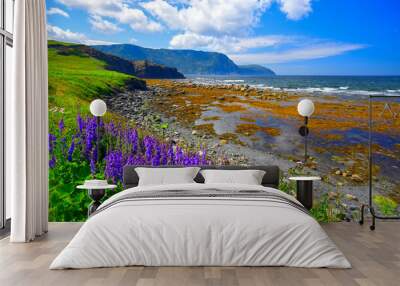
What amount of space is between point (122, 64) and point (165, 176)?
2.52 metres

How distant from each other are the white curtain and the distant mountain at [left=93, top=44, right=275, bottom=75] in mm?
2392

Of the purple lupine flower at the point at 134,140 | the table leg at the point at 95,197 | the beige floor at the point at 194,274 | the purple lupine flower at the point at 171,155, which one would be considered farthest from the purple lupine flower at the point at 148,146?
the beige floor at the point at 194,274

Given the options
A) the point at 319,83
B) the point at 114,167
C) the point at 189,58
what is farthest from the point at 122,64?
the point at 319,83

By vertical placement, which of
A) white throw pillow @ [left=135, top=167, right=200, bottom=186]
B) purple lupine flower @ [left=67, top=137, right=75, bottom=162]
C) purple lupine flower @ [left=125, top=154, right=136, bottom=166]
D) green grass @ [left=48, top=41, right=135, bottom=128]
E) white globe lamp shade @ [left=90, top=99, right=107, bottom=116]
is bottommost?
white throw pillow @ [left=135, top=167, right=200, bottom=186]

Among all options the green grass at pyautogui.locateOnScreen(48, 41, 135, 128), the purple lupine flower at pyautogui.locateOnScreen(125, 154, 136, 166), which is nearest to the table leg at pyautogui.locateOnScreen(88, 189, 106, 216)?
the purple lupine flower at pyautogui.locateOnScreen(125, 154, 136, 166)

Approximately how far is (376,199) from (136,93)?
398cm

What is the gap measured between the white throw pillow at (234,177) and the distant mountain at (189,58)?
2017mm

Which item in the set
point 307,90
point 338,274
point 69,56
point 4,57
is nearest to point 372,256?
point 338,274

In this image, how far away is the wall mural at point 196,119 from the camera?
23.4 feet

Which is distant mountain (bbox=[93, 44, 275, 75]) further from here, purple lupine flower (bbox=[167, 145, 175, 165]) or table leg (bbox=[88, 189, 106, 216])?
table leg (bbox=[88, 189, 106, 216])

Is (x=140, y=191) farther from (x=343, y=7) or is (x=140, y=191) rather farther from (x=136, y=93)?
(x=343, y=7)

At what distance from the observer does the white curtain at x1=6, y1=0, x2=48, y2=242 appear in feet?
16.6

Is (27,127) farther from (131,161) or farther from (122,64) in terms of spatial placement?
(122,64)

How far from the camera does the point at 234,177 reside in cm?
617
